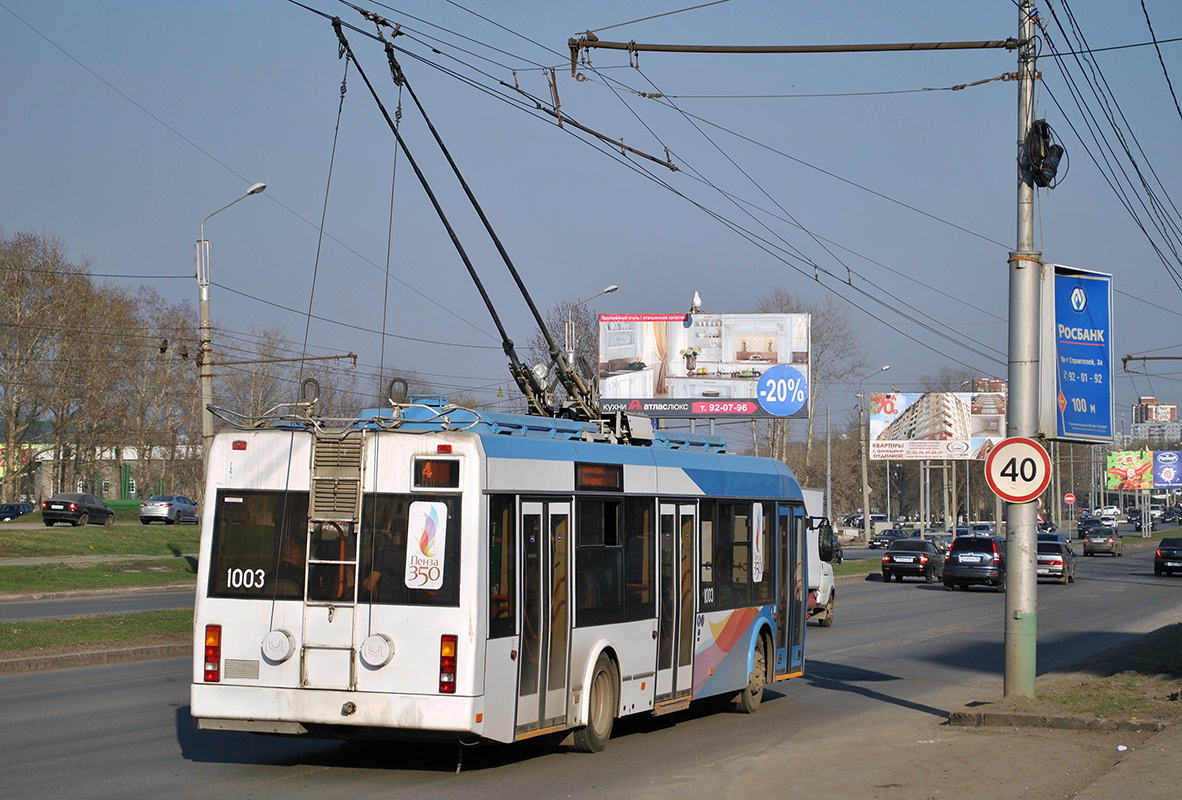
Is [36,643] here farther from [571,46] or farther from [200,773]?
[571,46]

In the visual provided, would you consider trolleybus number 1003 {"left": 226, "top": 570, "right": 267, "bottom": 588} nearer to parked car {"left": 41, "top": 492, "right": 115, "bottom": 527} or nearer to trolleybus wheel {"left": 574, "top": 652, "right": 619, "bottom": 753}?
trolleybus wheel {"left": 574, "top": 652, "right": 619, "bottom": 753}

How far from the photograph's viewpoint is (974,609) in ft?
97.2

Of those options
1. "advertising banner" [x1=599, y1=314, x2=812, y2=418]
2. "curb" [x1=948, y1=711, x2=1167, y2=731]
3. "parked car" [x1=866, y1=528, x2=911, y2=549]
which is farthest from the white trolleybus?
"parked car" [x1=866, y1=528, x2=911, y2=549]

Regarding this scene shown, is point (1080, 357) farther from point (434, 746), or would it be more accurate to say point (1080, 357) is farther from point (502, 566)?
point (434, 746)

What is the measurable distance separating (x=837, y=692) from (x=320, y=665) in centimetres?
832

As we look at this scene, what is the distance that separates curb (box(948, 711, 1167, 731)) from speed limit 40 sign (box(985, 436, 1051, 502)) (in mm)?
2021

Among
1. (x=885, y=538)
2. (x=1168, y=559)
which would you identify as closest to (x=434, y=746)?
(x=1168, y=559)

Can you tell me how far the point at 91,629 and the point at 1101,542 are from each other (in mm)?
60193

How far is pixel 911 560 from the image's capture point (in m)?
41.6

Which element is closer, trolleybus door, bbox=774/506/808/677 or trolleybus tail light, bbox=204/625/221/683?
trolleybus tail light, bbox=204/625/221/683

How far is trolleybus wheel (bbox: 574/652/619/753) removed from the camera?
9.99 m

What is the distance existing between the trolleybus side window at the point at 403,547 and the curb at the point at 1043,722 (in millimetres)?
5670

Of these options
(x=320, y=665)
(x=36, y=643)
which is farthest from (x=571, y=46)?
(x=36, y=643)

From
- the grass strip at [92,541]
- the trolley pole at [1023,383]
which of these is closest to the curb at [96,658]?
the trolley pole at [1023,383]
